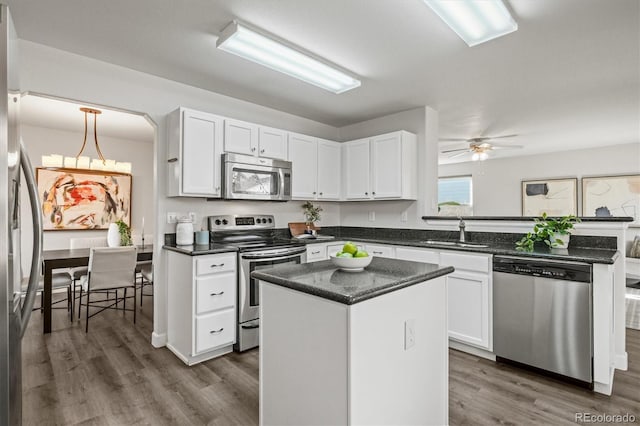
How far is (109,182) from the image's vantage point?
17.9ft

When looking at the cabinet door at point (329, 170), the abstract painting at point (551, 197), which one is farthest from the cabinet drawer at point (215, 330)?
the abstract painting at point (551, 197)

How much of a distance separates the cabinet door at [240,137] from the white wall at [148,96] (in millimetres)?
368

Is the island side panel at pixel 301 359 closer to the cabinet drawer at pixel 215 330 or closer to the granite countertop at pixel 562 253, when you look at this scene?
the cabinet drawer at pixel 215 330

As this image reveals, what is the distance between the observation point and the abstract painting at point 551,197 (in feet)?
21.5

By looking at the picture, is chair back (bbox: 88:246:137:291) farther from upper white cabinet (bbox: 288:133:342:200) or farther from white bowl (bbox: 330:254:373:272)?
white bowl (bbox: 330:254:373:272)

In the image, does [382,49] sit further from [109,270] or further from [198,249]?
[109,270]

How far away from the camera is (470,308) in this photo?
9.62 feet

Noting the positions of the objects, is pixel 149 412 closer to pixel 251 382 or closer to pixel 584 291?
pixel 251 382

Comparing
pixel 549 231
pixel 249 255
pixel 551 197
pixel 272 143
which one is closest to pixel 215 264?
pixel 249 255

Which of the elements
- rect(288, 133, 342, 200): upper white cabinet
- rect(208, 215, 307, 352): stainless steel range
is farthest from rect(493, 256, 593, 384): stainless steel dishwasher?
rect(288, 133, 342, 200): upper white cabinet

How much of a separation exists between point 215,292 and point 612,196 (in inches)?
278

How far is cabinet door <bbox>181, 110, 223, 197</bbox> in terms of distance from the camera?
298cm

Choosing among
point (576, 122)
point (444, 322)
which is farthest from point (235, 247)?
point (576, 122)

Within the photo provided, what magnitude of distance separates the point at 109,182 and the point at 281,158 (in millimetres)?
3424
